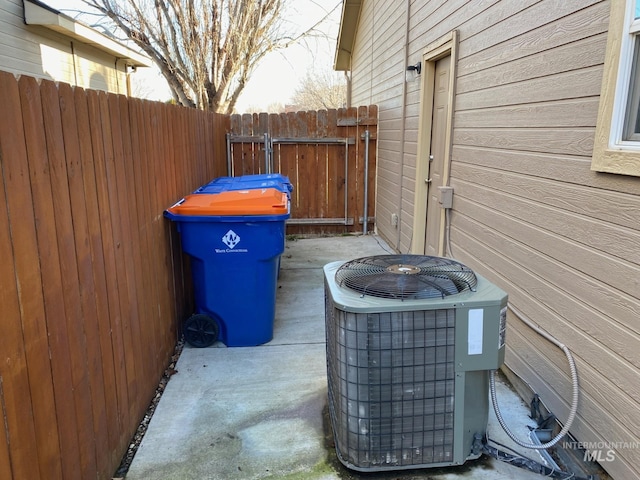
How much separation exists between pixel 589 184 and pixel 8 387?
2433 millimetres

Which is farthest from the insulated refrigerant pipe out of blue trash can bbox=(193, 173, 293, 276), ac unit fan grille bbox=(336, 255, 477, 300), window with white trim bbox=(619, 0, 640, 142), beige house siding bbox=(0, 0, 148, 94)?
beige house siding bbox=(0, 0, 148, 94)

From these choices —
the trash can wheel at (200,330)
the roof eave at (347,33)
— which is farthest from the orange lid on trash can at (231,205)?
→ the roof eave at (347,33)

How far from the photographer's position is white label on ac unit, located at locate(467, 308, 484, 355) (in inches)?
81.5

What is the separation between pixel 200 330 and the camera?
3.66 meters

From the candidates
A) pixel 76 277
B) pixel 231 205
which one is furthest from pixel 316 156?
pixel 76 277

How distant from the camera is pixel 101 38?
8.15 meters

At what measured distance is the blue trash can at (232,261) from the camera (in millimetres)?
3430

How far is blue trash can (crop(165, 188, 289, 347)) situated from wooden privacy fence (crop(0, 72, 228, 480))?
0.32m

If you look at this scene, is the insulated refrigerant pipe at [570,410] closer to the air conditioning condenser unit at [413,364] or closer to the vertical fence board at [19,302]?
the air conditioning condenser unit at [413,364]

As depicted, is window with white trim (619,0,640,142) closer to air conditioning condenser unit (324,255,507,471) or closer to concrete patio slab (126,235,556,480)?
air conditioning condenser unit (324,255,507,471)

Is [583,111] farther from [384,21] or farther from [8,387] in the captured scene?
[384,21]

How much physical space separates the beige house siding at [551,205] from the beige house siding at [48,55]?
5.66 meters

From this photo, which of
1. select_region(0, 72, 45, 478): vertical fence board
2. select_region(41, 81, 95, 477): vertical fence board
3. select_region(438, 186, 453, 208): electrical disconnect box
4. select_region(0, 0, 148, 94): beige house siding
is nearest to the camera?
select_region(0, 72, 45, 478): vertical fence board

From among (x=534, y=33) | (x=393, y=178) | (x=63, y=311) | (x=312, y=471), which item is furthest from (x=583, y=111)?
(x=393, y=178)
